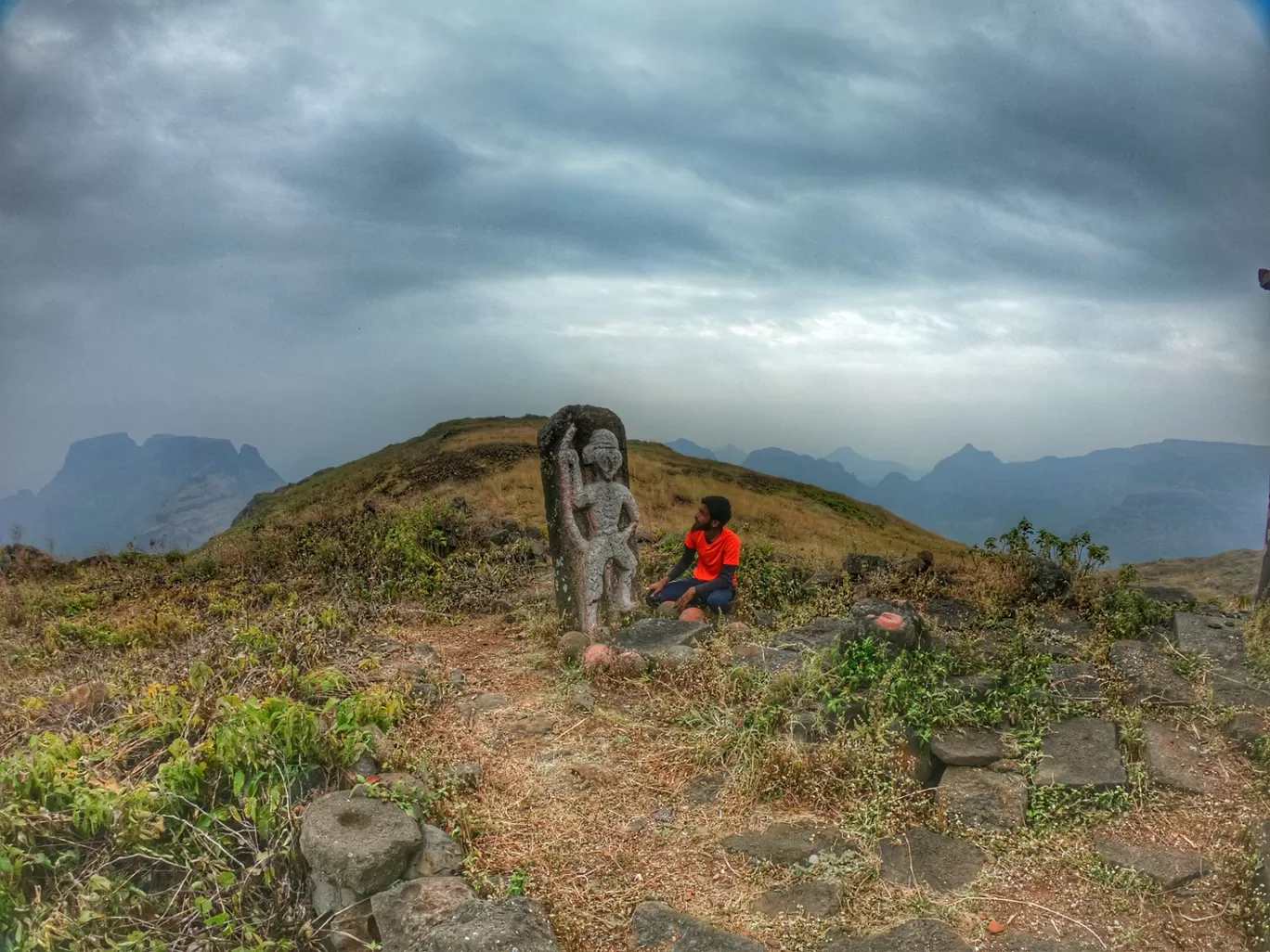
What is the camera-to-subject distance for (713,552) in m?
9.31

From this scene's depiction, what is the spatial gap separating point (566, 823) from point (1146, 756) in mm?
4165

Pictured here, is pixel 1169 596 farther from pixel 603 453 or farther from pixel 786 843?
pixel 786 843

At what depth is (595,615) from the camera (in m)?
9.20

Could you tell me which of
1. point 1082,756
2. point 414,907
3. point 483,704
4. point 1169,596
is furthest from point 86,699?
point 1169,596

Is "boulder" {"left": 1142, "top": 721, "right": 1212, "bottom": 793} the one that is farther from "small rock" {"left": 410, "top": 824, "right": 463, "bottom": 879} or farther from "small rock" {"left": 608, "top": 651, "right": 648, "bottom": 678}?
"small rock" {"left": 410, "top": 824, "right": 463, "bottom": 879}

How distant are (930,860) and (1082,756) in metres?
1.64

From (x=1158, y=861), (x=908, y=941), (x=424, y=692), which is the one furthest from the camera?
(x=424, y=692)

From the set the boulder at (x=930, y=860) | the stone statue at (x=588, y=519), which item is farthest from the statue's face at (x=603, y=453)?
the boulder at (x=930, y=860)

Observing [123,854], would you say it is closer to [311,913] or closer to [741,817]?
[311,913]

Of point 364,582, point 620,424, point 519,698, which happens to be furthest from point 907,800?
point 364,582

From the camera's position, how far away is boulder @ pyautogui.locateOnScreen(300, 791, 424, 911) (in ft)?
14.4

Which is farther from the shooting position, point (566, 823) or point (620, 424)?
point (620, 424)

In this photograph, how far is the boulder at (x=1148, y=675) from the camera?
678 centimetres

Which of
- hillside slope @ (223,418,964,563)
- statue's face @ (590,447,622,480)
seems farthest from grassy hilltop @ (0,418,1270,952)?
hillside slope @ (223,418,964,563)
